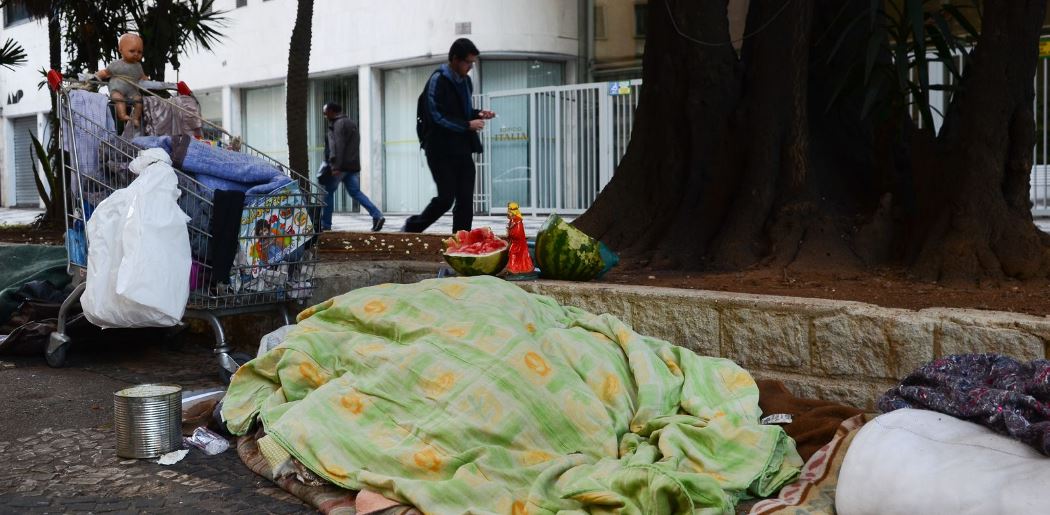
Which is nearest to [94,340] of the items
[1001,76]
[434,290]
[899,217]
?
[434,290]

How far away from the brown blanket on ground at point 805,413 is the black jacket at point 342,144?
9543 millimetres

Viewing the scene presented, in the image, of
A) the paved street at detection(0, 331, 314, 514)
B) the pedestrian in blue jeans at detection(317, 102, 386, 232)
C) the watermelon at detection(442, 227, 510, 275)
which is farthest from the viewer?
A: the pedestrian in blue jeans at detection(317, 102, 386, 232)

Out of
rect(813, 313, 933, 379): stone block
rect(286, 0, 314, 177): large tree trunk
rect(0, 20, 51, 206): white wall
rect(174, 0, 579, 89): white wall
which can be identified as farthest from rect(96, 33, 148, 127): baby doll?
rect(0, 20, 51, 206): white wall

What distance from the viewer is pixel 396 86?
778 inches

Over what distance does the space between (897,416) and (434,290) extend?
181 cm

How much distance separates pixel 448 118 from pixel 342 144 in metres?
5.31

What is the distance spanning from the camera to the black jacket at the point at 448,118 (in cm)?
775

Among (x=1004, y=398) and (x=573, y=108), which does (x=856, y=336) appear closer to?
(x=1004, y=398)

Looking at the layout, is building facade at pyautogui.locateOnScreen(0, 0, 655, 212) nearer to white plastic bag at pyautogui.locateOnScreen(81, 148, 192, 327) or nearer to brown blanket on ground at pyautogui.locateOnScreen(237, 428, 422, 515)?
white plastic bag at pyautogui.locateOnScreen(81, 148, 192, 327)

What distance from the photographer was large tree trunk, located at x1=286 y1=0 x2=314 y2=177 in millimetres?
8969

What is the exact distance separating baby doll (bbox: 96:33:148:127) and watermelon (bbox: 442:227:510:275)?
1.85 m

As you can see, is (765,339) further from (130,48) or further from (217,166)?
(130,48)

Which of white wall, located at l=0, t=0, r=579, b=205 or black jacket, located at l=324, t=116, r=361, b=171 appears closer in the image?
black jacket, located at l=324, t=116, r=361, b=171

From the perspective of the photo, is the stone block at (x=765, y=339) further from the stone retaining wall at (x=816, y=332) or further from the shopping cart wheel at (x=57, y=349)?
the shopping cart wheel at (x=57, y=349)
